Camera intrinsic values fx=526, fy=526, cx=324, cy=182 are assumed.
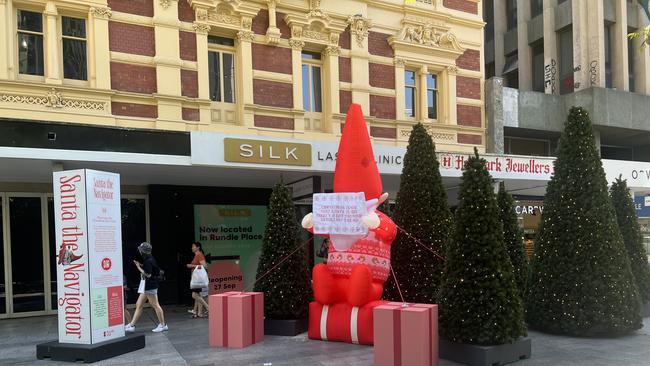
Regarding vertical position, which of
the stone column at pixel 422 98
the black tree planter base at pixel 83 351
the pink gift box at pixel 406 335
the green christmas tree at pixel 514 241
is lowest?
the black tree planter base at pixel 83 351

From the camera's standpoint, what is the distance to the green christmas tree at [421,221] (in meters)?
8.65

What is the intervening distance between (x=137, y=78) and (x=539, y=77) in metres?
16.9

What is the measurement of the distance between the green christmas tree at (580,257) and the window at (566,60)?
41.3ft

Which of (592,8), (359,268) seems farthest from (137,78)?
(592,8)

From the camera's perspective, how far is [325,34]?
42.5ft

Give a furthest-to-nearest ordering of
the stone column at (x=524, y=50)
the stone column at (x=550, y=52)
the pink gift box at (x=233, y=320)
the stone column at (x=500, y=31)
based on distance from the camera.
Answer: the stone column at (x=500, y=31)
the stone column at (x=524, y=50)
the stone column at (x=550, y=52)
the pink gift box at (x=233, y=320)

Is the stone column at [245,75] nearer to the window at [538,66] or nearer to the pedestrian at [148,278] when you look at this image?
the pedestrian at [148,278]

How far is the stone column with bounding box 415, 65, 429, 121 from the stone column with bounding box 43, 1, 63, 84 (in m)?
8.78

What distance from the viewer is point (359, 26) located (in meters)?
13.2

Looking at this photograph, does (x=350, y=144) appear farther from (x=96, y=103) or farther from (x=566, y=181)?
(x=96, y=103)

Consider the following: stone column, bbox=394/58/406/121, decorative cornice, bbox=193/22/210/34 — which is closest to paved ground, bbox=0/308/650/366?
decorative cornice, bbox=193/22/210/34

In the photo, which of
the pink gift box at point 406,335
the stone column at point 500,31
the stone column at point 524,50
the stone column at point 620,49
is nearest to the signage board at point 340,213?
the pink gift box at point 406,335

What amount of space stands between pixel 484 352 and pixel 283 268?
3.73 m

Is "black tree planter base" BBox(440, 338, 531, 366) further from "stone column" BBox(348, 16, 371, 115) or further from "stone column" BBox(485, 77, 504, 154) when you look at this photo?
"stone column" BBox(485, 77, 504, 154)
